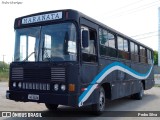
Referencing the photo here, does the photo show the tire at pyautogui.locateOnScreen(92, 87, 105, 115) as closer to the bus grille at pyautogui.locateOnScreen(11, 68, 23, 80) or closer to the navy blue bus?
the navy blue bus

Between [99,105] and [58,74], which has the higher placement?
[58,74]

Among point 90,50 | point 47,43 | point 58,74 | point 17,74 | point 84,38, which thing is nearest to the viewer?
point 58,74

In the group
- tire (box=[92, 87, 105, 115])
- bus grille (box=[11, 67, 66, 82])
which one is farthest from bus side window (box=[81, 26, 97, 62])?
tire (box=[92, 87, 105, 115])

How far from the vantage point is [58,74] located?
8344mm

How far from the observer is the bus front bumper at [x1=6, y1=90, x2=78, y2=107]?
318 inches

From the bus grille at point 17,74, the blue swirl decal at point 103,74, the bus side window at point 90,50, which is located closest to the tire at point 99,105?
the blue swirl decal at point 103,74

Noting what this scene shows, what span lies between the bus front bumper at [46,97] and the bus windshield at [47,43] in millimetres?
1077

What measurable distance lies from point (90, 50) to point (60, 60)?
1.39 metres

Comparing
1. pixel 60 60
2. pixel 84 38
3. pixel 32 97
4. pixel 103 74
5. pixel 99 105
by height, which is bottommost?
pixel 99 105

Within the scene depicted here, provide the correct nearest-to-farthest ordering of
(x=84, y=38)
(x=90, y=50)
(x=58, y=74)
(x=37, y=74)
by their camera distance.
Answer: (x=58, y=74)
(x=84, y=38)
(x=37, y=74)
(x=90, y=50)

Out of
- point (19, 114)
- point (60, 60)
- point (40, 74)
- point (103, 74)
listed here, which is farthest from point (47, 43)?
point (19, 114)

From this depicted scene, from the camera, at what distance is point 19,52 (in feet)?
30.6

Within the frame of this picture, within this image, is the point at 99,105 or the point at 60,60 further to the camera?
the point at 99,105

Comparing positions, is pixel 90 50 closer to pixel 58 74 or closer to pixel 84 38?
pixel 84 38
